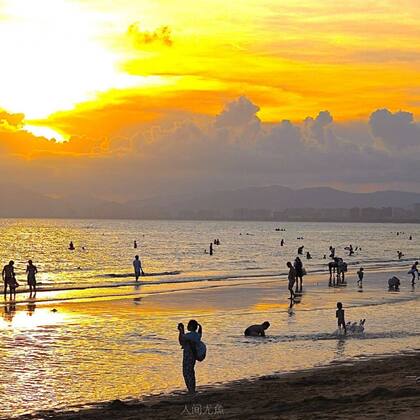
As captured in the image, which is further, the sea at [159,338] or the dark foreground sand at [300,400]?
the sea at [159,338]

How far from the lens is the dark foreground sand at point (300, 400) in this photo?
1321 cm

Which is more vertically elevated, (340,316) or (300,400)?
(340,316)

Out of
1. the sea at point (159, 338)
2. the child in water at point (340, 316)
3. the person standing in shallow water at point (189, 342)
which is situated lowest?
the sea at point (159, 338)

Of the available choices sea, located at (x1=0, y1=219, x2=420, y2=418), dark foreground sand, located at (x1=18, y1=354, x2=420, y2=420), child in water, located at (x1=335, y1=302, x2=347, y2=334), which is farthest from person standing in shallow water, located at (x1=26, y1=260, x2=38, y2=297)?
dark foreground sand, located at (x1=18, y1=354, x2=420, y2=420)

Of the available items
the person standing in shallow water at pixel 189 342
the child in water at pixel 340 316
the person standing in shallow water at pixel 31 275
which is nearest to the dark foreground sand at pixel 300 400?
the person standing in shallow water at pixel 189 342

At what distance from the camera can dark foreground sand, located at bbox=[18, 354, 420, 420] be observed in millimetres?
13211

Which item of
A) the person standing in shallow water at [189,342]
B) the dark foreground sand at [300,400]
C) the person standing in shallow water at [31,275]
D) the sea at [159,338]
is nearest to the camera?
the dark foreground sand at [300,400]

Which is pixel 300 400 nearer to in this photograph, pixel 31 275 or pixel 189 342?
pixel 189 342

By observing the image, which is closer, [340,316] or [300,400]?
[300,400]

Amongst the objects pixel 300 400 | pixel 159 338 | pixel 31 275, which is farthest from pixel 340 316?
pixel 31 275

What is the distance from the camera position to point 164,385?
17.7m

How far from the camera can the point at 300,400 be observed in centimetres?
1477

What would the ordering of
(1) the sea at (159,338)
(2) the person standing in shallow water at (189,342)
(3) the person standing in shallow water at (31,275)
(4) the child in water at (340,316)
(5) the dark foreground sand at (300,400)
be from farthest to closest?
(3) the person standing in shallow water at (31,275) → (4) the child in water at (340,316) → (1) the sea at (159,338) → (2) the person standing in shallow water at (189,342) → (5) the dark foreground sand at (300,400)

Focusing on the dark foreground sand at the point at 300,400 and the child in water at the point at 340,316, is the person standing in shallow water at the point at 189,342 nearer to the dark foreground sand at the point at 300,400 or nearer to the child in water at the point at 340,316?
the dark foreground sand at the point at 300,400
